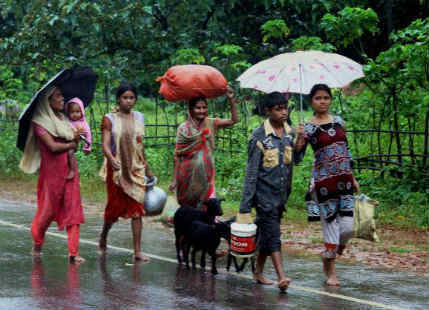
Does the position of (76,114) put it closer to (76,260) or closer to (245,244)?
(76,260)

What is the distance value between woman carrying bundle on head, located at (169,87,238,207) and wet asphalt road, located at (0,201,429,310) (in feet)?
2.58

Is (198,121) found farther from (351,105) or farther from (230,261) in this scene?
(351,105)

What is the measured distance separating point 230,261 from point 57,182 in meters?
2.09

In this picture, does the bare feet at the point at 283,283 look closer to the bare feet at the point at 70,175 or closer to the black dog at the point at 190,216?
the black dog at the point at 190,216

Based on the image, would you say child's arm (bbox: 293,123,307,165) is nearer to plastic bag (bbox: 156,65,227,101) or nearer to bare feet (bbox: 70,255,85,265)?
plastic bag (bbox: 156,65,227,101)

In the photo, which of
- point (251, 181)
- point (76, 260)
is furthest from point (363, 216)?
point (76, 260)

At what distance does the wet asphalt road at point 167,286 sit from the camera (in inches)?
255

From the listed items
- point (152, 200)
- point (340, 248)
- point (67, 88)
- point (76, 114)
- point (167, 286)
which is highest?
point (67, 88)

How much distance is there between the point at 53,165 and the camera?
8.51 metres

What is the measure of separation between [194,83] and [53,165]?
1.81 metres

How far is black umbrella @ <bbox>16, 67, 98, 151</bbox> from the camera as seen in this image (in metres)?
8.32

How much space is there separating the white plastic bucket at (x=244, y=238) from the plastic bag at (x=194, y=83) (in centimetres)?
166

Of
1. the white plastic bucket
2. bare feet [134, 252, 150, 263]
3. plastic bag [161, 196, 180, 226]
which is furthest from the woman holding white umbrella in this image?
plastic bag [161, 196, 180, 226]

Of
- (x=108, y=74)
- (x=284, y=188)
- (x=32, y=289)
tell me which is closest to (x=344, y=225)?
(x=284, y=188)
